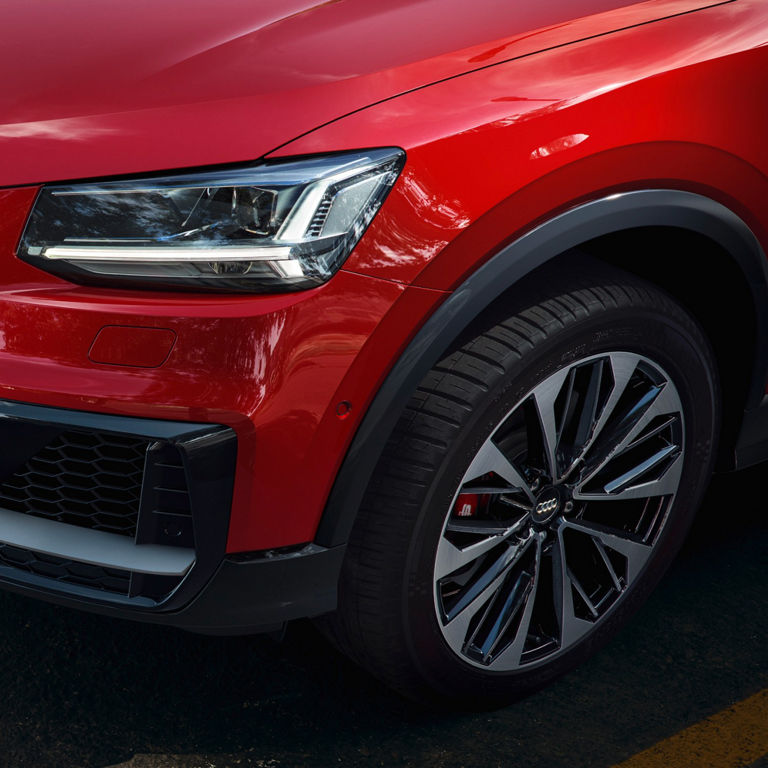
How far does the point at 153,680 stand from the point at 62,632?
0.90 feet

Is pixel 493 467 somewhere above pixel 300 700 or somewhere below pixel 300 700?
above

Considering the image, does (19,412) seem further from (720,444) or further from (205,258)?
→ (720,444)

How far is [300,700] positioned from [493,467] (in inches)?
26.9

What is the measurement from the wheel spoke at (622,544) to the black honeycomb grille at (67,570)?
2.93 feet

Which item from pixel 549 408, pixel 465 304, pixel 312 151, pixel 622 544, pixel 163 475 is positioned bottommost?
pixel 622 544

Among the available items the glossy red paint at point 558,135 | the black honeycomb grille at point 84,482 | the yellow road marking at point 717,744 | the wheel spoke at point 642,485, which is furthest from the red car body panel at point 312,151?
the yellow road marking at point 717,744

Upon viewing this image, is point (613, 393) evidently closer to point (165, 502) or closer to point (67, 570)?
point (165, 502)

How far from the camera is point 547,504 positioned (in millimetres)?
1991

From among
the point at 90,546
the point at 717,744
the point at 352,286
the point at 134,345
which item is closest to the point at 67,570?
the point at 90,546

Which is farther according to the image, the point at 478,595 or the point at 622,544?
the point at 622,544

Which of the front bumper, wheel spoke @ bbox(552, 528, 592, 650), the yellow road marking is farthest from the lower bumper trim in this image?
the yellow road marking

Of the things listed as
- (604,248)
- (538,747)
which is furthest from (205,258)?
(538,747)

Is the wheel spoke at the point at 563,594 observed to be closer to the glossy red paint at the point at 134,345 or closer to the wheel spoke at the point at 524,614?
the wheel spoke at the point at 524,614

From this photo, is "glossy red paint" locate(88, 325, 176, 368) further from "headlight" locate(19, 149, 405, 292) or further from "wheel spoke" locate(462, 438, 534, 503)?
"wheel spoke" locate(462, 438, 534, 503)
